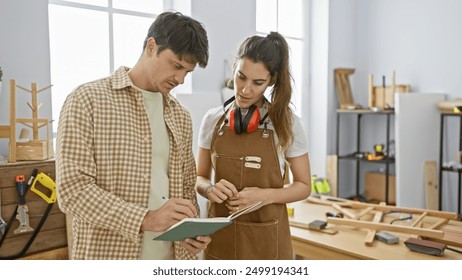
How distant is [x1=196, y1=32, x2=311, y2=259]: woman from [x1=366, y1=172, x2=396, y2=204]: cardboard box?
260 centimetres

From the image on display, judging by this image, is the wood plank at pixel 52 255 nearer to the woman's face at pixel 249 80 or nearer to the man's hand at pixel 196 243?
the man's hand at pixel 196 243

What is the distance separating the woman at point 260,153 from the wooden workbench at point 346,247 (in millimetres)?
316

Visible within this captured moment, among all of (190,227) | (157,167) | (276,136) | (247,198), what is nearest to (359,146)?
(276,136)

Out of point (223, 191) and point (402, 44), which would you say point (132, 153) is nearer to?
point (223, 191)

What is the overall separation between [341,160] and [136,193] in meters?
3.21

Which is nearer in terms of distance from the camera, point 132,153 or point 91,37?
point 132,153

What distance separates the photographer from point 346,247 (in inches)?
65.8

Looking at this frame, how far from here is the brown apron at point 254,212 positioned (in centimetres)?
141

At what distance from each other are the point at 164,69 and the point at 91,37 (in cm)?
156

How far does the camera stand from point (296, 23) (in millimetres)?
3758

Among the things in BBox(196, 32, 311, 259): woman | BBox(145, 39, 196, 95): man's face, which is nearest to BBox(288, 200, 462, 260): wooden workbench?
BBox(196, 32, 311, 259): woman

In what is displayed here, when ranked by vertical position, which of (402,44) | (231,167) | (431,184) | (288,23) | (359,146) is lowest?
(431,184)

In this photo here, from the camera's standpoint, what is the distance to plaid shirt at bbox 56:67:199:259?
3.27 feet
